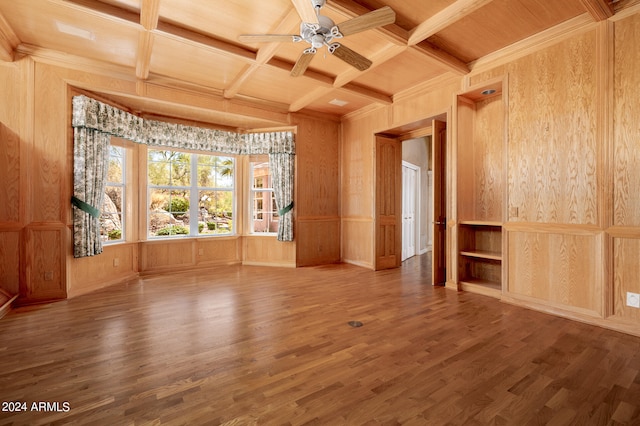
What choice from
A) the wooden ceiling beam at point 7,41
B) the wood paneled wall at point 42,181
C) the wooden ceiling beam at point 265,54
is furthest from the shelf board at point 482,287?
the wooden ceiling beam at point 7,41

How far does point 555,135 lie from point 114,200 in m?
5.99

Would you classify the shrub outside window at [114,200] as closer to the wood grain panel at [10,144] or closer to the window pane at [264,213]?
the wood grain panel at [10,144]

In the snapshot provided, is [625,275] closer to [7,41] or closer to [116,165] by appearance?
[116,165]

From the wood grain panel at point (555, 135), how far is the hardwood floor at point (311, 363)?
1199 millimetres

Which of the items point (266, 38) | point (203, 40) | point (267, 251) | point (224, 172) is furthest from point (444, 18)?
point (267, 251)

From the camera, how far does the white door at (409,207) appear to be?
265 inches

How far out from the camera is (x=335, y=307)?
3320mm

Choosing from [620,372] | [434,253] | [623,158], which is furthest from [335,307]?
[623,158]

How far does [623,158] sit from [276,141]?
4.67 metres

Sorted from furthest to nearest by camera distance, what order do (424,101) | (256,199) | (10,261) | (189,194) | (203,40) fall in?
(256,199) < (189,194) < (424,101) < (10,261) < (203,40)

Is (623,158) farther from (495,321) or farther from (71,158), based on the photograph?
(71,158)

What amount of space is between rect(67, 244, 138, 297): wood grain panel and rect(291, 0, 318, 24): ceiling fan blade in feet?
13.2

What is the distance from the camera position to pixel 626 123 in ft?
8.79

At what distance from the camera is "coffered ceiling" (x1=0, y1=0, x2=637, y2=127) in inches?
108
